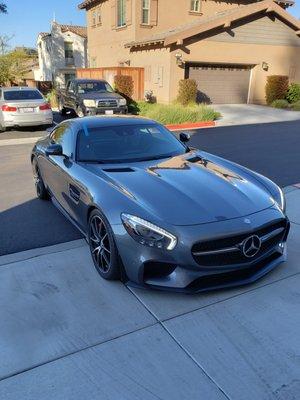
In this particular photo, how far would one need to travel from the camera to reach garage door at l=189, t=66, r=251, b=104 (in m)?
20.4

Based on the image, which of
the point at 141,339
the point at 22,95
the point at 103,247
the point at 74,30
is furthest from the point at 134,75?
the point at 141,339

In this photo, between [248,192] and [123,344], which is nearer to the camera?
[123,344]

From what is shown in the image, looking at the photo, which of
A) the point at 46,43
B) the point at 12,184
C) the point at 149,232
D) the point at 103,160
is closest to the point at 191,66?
the point at 12,184

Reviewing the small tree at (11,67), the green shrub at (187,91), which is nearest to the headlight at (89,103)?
the green shrub at (187,91)

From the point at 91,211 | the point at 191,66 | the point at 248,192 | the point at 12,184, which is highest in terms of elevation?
the point at 191,66

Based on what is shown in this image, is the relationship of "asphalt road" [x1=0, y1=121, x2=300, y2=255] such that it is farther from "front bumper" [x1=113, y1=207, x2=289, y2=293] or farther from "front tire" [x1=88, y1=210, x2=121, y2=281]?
"front bumper" [x1=113, y1=207, x2=289, y2=293]

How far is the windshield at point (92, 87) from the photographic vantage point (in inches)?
614

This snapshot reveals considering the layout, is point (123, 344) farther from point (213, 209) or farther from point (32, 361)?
point (213, 209)

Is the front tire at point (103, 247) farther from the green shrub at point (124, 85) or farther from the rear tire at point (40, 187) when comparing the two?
the green shrub at point (124, 85)

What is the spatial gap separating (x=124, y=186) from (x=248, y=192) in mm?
1180

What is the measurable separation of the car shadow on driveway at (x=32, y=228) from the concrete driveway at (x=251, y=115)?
35.2ft

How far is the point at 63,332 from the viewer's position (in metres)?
2.88

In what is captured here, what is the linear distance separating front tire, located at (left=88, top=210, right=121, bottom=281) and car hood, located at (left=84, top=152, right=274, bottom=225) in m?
0.31

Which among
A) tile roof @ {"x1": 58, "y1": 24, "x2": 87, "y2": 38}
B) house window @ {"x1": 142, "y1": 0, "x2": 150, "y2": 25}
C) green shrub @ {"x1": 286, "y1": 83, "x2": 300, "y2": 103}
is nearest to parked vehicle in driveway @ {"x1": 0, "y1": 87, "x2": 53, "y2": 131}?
house window @ {"x1": 142, "y1": 0, "x2": 150, "y2": 25}
